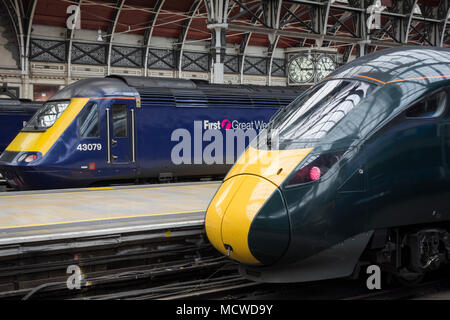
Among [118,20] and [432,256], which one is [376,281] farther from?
[118,20]

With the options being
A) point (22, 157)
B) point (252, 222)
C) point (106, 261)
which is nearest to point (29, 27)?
point (22, 157)

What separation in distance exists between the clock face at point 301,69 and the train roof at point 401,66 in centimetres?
3026

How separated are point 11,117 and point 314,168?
15.6 m

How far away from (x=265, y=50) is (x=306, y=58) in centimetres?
315

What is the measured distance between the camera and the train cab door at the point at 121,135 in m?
11.6

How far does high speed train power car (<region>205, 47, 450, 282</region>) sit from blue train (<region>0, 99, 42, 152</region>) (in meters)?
14.4

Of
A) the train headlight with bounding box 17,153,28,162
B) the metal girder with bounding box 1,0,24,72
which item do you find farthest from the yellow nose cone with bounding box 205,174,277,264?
the metal girder with bounding box 1,0,24,72

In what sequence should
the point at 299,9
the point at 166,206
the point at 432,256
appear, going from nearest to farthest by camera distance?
the point at 432,256
the point at 166,206
the point at 299,9

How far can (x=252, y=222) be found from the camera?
16.3 feet

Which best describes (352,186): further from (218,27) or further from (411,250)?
(218,27)

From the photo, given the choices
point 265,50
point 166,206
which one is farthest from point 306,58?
point 166,206

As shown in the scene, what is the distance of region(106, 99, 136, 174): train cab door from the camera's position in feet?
38.2

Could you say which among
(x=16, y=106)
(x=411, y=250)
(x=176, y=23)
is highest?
(x=176, y=23)

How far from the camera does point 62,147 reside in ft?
36.2
